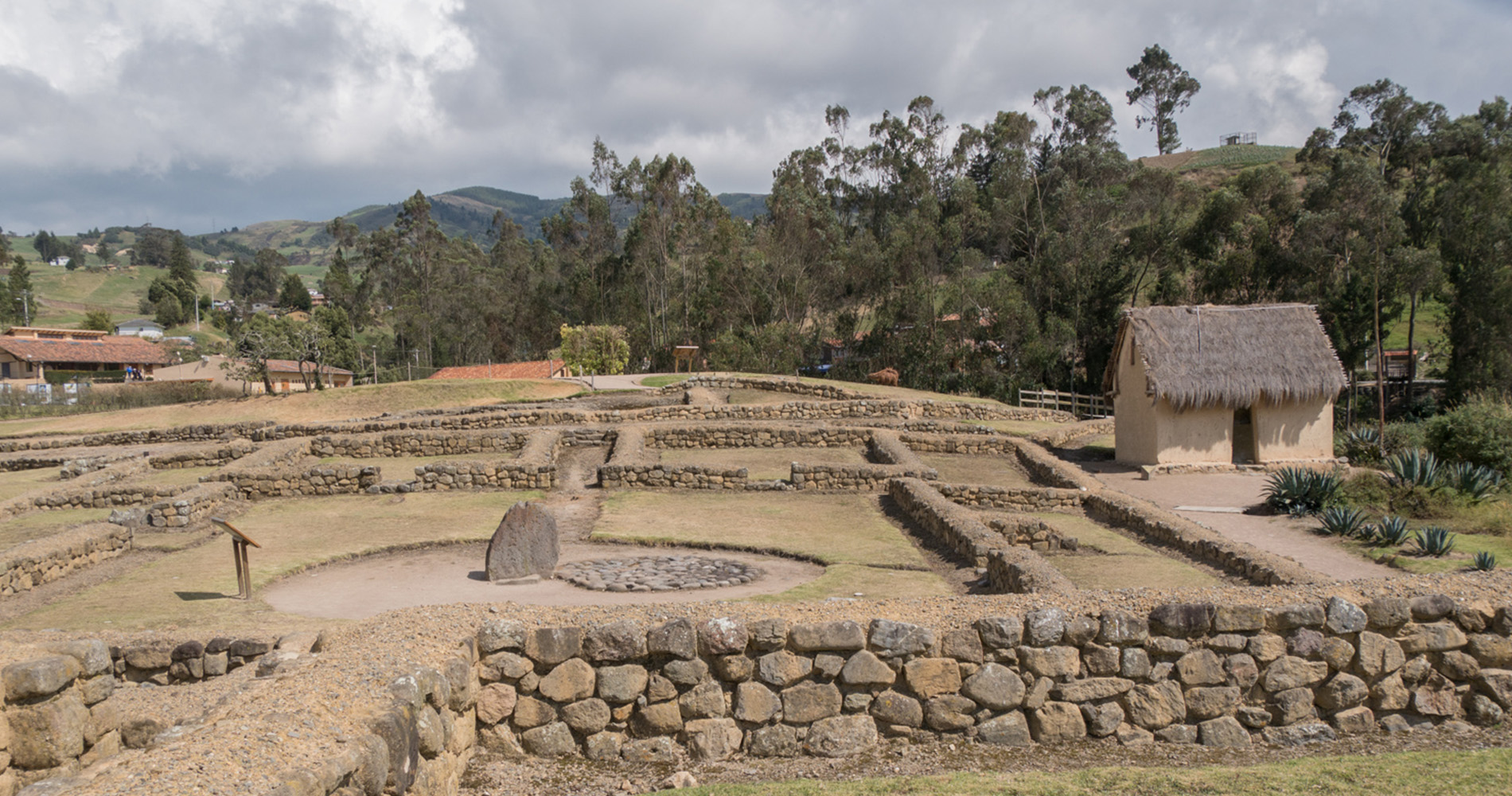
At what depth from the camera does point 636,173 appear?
68812mm

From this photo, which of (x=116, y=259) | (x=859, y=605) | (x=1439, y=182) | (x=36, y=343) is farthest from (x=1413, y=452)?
(x=116, y=259)

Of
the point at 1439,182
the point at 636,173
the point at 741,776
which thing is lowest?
the point at 741,776

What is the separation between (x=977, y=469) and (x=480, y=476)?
1126 cm

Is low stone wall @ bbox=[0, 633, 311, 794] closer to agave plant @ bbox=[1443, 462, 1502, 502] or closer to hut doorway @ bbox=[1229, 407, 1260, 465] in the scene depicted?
agave plant @ bbox=[1443, 462, 1502, 502]

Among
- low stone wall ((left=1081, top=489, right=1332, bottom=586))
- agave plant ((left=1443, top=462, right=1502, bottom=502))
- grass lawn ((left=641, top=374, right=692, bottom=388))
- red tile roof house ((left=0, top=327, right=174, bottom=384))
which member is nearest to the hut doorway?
agave plant ((left=1443, top=462, right=1502, bottom=502))

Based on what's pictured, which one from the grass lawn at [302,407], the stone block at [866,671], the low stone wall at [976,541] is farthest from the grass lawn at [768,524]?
the grass lawn at [302,407]

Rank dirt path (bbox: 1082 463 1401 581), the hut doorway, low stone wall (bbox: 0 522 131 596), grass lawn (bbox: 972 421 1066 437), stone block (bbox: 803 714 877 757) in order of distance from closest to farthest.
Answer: stone block (bbox: 803 714 877 757), low stone wall (bbox: 0 522 131 596), dirt path (bbox: 1082 463 1401 581), the hut doorway, grass lawn (bbox: 972 421 1066 437)

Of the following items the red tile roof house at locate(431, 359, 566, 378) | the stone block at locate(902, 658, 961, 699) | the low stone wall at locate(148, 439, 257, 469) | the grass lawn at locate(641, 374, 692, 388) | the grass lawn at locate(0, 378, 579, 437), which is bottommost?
the stone block at locate(902, 658, 961, 699)

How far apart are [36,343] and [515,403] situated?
155 ft

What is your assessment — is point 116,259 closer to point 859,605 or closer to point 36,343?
point 36,343

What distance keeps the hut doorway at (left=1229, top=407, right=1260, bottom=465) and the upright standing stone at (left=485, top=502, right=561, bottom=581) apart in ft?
56.2

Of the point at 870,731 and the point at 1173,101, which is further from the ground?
the point at 1173,101

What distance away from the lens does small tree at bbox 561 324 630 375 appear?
50.5 metres

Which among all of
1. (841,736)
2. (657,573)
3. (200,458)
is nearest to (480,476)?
(657,573)
